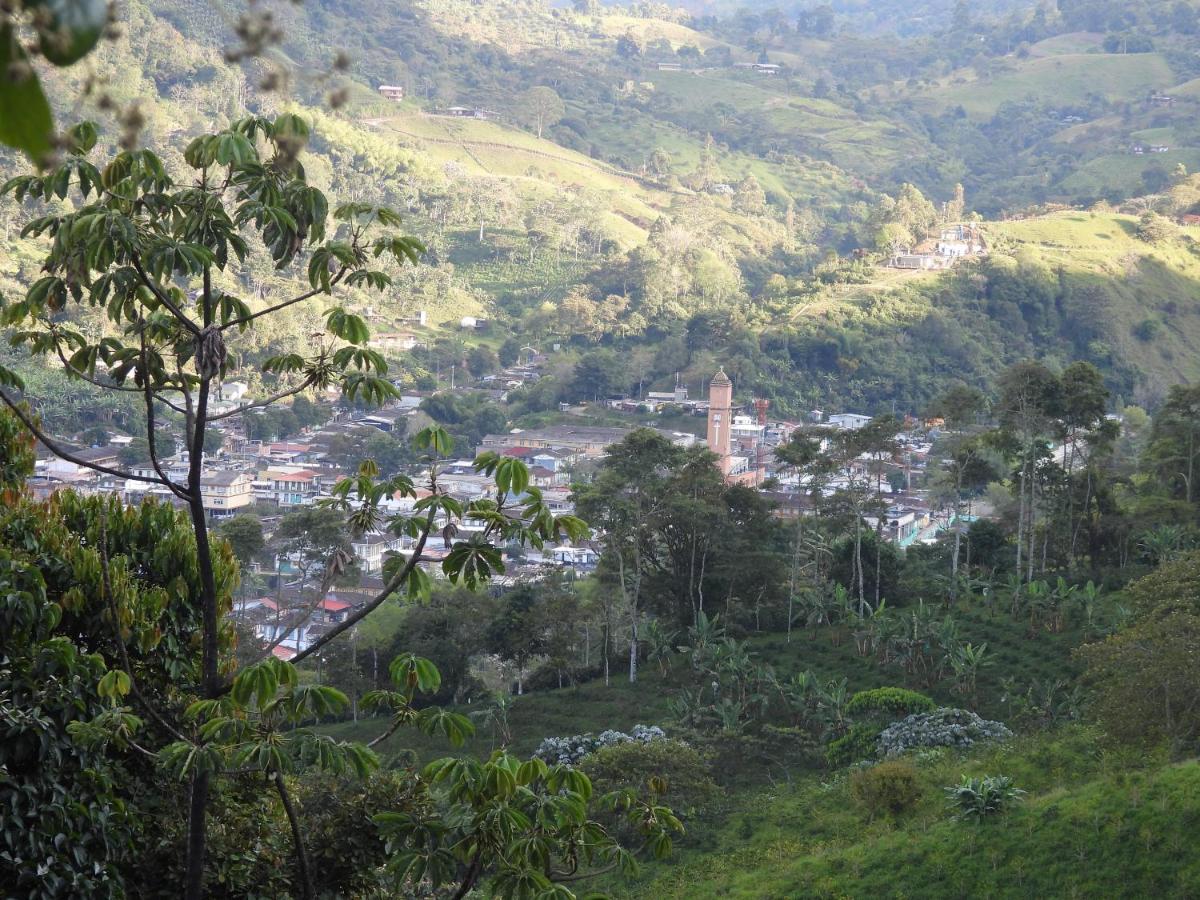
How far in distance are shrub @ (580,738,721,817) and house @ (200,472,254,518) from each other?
16945 mm

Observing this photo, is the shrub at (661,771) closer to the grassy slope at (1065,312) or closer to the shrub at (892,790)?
the shrub at (892,790)

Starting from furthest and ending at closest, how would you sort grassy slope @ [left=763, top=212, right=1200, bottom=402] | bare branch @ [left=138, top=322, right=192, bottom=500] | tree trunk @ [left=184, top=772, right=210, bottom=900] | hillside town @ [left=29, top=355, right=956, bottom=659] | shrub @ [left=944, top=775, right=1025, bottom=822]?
1. grassy slope @ [left=763, top=212, right=1200, bottom=402]
2. hillside town @ [left=29, top=355, right=956, bottom=659]
3. shrub @ [left=944, top=775, right=1025, bottom=822]
4. tree trunk @ [left=184, top=772, right=210, bottom=900]
5. bare branch @ [left=138, top=322, right=192, bottom=500]

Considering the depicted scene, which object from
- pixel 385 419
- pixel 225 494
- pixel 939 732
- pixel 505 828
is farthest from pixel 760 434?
pixel 505 828

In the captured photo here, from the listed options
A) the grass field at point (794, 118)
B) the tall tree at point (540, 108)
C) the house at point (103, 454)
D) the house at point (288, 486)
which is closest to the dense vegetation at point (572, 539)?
the house at point (103, 454)

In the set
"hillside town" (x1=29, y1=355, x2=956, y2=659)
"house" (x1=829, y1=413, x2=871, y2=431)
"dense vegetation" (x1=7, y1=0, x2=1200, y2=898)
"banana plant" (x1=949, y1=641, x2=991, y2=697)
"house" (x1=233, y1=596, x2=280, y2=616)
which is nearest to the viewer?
"dense vegetation" (x1=7, y1=0, x2=1200, y2=898)

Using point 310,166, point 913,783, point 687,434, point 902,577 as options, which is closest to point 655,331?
point 687,434

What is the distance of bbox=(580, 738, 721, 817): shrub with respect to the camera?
10.9 meters

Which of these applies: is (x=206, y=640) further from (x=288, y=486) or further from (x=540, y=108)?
(x=540, y=108)

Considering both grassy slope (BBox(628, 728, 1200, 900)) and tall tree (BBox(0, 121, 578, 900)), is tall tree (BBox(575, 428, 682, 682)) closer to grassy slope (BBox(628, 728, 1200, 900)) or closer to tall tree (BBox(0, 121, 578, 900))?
grassy slope (BBox(628, 728, 1200, 900))

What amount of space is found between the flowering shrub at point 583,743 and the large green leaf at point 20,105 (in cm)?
1176

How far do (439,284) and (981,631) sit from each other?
35.7 metres

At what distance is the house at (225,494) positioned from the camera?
87.9ft

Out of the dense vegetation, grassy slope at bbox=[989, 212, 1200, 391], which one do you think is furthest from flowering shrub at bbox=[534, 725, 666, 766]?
grassy slope at bbox=[989, 212, 1200, 391]

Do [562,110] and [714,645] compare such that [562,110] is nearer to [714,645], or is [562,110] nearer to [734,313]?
[734,313]
